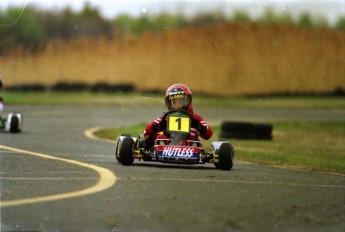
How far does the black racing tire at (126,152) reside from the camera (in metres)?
12.1

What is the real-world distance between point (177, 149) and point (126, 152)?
0.68m

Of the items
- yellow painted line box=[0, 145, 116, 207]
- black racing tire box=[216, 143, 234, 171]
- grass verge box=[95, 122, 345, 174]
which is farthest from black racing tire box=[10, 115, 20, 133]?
black racing tire box=[216, 143, 234, 171]

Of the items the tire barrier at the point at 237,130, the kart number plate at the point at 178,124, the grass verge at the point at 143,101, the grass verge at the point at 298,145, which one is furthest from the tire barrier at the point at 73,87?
the kart number plate at the point at 178,124

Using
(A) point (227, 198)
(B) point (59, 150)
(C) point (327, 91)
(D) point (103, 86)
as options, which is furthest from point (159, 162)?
(D) point (103, 86)

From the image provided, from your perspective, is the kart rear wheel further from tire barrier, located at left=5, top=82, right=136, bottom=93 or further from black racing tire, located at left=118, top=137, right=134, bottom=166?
tire barrier, located at left=5, top=82, right=136, bottom=93

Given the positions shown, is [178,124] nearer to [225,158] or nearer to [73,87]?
[225,158]

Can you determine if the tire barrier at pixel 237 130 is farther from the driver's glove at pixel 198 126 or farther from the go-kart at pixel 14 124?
the driver's glove at pixel 198 126

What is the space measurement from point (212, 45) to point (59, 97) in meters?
12.8

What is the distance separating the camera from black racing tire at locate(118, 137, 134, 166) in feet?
39.8

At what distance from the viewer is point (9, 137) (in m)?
17.5

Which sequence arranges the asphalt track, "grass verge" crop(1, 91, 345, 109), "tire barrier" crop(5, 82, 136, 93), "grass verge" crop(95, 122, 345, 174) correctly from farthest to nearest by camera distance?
1. "tire barrier" crop(5, 82, 136, 93)
2. "grass verge" crop(1, 91, 345, 109)
3. "grass verge" crop(95, 122, 345, 174)
4. the asphalt track

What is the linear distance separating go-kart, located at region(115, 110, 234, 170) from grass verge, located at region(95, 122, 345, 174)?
2085 millimetres

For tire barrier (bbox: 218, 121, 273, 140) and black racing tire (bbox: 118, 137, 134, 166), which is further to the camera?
tire barrier (bbox: 218, 121, 273, 140)

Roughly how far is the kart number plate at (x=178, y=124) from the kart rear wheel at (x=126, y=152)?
630mm
